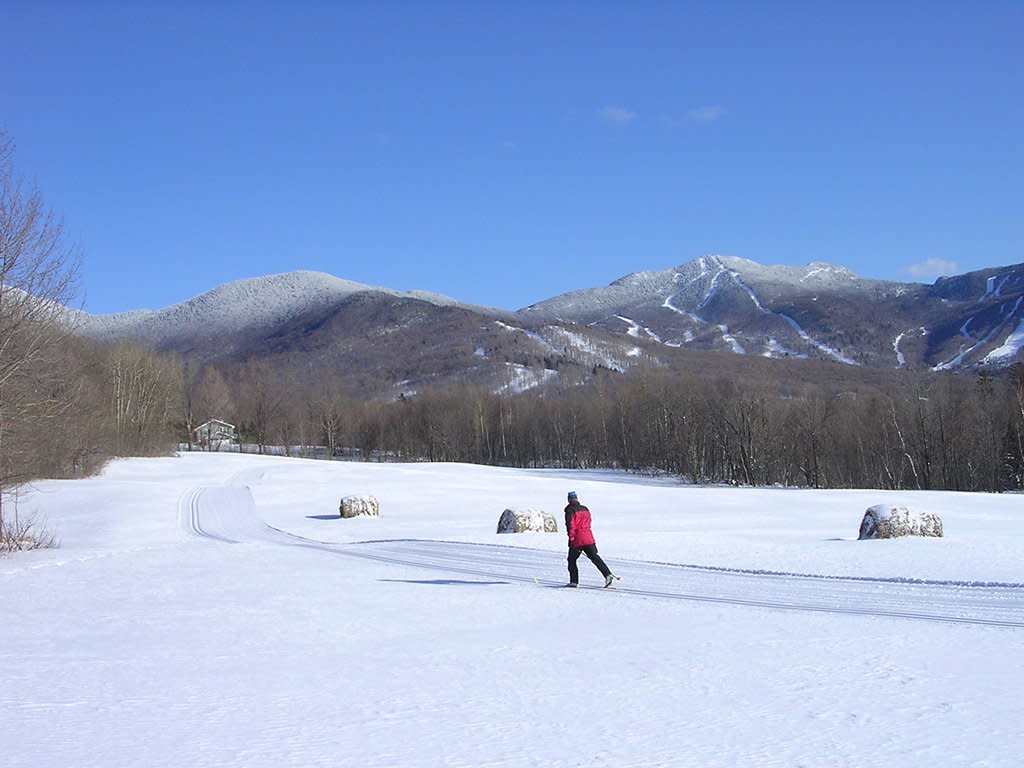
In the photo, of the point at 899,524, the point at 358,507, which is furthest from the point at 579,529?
the point at 358,507

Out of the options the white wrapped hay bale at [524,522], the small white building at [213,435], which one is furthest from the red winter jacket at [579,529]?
the small white building at [213,435]

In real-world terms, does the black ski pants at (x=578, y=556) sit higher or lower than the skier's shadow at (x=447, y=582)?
higher

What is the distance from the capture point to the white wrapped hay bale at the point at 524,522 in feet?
97.8

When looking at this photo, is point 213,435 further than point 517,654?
Yes

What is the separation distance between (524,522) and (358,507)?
1167 cm

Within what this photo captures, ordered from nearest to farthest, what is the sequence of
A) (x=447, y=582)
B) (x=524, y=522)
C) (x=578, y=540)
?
(x=578, y=540) → (x=447, y=582) → (x=524, y=522)

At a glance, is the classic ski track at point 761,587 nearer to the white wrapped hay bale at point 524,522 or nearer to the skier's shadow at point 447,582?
the skier's shadow at point 447,582

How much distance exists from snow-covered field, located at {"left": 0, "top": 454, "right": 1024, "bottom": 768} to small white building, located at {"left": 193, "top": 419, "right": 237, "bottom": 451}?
322 ft

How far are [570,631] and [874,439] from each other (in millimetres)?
77697

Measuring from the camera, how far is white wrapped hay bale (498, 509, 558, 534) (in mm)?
29797

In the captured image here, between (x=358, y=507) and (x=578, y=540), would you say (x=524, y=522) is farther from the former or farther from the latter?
(x=578, y=540)

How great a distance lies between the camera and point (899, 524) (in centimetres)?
2453

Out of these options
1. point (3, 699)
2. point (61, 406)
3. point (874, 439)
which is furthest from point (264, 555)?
point (874, 439)

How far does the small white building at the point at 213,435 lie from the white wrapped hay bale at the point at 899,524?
104m
